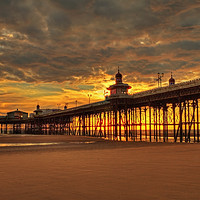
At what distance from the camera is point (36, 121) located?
16662 cm

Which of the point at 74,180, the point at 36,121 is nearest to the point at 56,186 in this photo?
the point at 74,180

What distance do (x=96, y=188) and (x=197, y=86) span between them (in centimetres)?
3628

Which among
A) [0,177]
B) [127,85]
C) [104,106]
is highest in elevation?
[127,85]

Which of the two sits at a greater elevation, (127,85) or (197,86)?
(127,85)

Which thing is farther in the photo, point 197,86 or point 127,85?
point 127,85

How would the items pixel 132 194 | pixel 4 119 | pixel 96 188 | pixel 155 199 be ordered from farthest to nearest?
pixel 4 119 → pixel 96 188 → pixel 132 194 → pixel 155 199

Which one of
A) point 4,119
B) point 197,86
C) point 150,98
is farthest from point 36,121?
point 197,86

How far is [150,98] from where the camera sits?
5503 centimetres

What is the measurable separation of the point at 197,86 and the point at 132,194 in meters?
36.7

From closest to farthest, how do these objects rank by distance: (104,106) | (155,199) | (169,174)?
(155,199)
(169,174)
(104,106)

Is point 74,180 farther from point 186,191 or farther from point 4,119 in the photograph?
point 4,119

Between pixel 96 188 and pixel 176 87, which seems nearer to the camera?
pixel 96 188

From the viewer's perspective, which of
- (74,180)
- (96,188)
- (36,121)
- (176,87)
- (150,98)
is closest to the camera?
(96,188)

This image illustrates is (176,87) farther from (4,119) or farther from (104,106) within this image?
(4,119)
